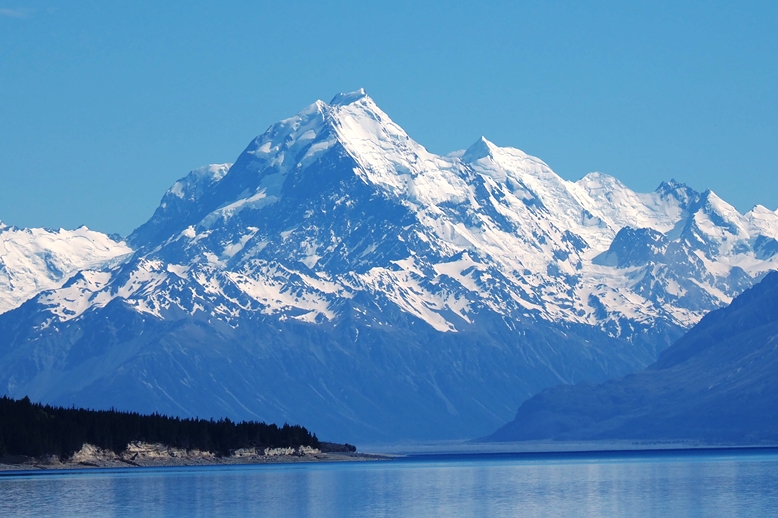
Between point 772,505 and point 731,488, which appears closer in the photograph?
point 772,505

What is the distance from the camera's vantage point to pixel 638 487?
193 meters

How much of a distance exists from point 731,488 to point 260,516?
6289cm

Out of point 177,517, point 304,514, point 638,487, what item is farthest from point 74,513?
point 638,487

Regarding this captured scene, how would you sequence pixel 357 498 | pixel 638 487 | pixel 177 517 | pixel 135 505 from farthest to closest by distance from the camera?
pixel 638 487 < pixel 357 498 < pixel 135 505 < pixel 177 517

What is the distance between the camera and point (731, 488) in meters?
185

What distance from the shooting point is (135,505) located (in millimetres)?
166375

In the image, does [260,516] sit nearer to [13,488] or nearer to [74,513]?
[74,513]

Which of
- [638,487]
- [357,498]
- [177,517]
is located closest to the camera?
[177,517]

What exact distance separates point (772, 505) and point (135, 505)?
67438 mm

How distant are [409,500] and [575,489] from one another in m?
28.2

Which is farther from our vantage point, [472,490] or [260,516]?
[472,490]

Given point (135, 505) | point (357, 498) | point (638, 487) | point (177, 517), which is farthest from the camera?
point (638, 487)

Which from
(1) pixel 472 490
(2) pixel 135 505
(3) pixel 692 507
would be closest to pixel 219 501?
(2) pixel 135 505

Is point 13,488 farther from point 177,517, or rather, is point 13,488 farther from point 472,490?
point 472,490
